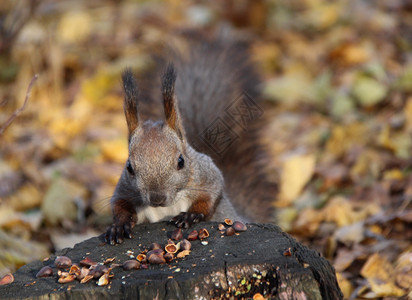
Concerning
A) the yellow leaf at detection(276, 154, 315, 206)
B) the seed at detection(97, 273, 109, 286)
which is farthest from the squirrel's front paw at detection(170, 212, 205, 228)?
the yellow leaf at detection(276, 154, 315, 206)

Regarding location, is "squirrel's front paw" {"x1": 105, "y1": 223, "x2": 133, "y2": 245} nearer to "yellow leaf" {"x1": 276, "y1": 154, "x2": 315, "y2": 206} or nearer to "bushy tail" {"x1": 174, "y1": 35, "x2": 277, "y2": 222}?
"bushy tail" {"x1": 174, "y1": 35, "x2": 277, "y2": 222}

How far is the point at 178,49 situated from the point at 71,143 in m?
1.43

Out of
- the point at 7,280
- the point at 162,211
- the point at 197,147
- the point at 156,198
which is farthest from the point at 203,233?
the point at 197,147

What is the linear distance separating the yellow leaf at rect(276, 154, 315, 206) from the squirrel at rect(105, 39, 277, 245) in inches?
17.1

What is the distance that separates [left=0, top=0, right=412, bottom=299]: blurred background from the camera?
10.2ft

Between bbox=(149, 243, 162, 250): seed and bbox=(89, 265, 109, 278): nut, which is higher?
bbox=(89, 265, 109, 278): nut

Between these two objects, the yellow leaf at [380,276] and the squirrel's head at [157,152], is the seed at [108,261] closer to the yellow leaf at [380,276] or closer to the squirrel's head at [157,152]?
the squirrel's head at [157,152]

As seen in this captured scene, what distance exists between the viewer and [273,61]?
566 centimetres

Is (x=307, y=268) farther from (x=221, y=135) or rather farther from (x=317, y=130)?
(x=317, y=130)

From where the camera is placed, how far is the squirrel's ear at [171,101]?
233cm

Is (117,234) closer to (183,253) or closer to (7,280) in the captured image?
(183,253)

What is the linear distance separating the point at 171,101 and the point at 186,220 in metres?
0.53

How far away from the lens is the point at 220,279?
5.64 ft

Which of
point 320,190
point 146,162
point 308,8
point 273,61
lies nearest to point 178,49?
point 320,190
